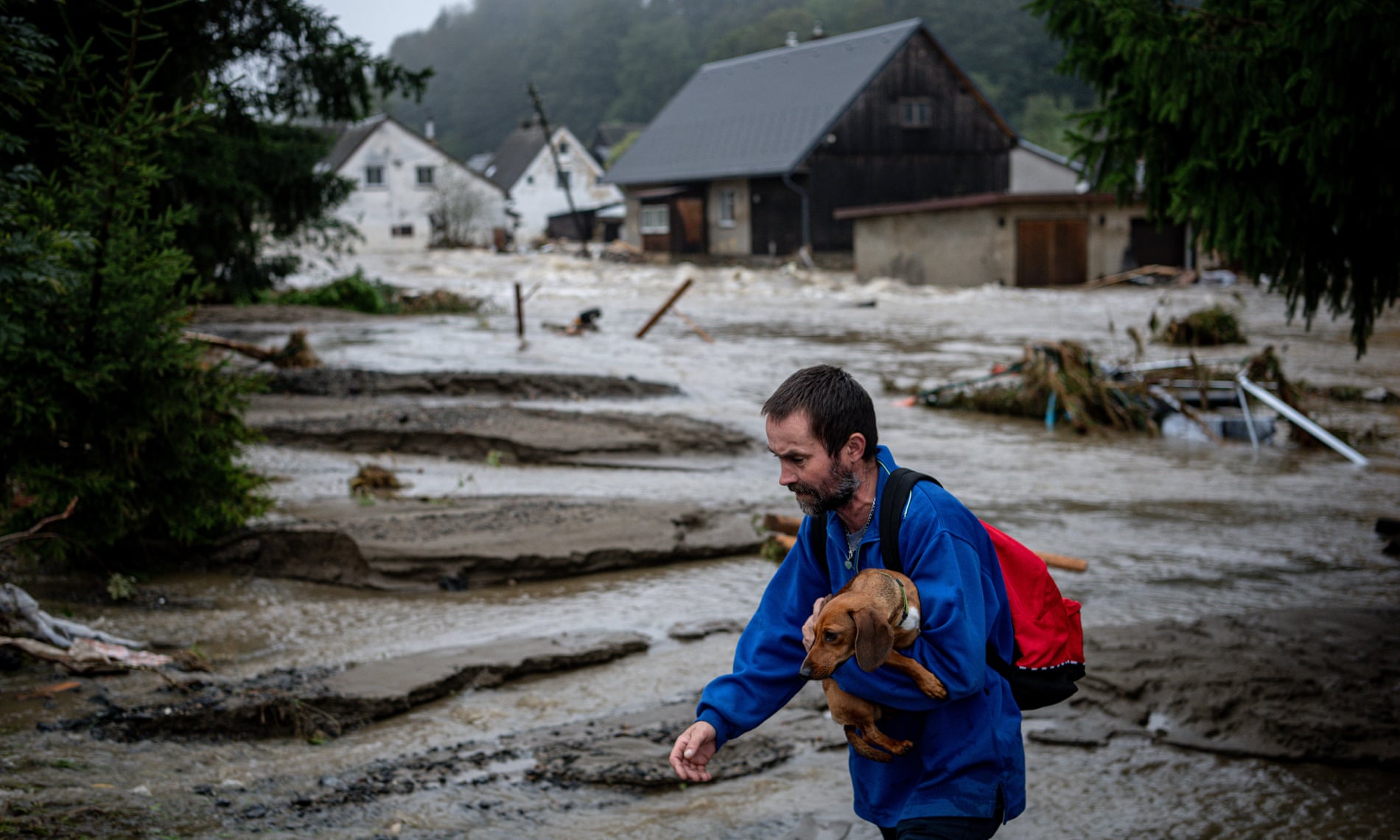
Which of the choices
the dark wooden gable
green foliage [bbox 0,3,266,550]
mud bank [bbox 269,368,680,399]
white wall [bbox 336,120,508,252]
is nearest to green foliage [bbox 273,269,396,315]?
mud bank [bbox 269,368,680,399]

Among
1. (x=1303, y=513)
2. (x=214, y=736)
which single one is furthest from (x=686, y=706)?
(x=1303, y=513)

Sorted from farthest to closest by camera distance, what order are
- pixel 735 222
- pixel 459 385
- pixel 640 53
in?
1. pixel 640 53
2. pixel 735 222
3. pixel 459 385

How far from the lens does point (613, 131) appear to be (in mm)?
89438

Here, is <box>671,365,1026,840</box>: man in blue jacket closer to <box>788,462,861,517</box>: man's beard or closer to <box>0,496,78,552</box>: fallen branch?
<box>788,462,861,517</box>: man's beard

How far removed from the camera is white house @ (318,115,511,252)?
62.3m

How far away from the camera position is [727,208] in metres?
48.4

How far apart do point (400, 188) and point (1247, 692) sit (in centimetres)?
6254

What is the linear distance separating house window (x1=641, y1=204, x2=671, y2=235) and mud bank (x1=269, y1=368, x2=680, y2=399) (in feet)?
114

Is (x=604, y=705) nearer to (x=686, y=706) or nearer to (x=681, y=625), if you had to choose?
(x=686, y=706)

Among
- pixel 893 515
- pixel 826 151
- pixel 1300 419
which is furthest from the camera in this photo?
pixel 826 151

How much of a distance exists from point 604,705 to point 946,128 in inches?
1791

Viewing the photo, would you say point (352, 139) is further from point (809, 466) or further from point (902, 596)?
point (902, 596)

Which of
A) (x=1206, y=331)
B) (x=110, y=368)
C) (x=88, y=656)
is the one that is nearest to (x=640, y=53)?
(x=1206, y=331)

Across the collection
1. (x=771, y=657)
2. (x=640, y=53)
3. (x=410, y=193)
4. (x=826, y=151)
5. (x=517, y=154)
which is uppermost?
(x=640, y=53)
